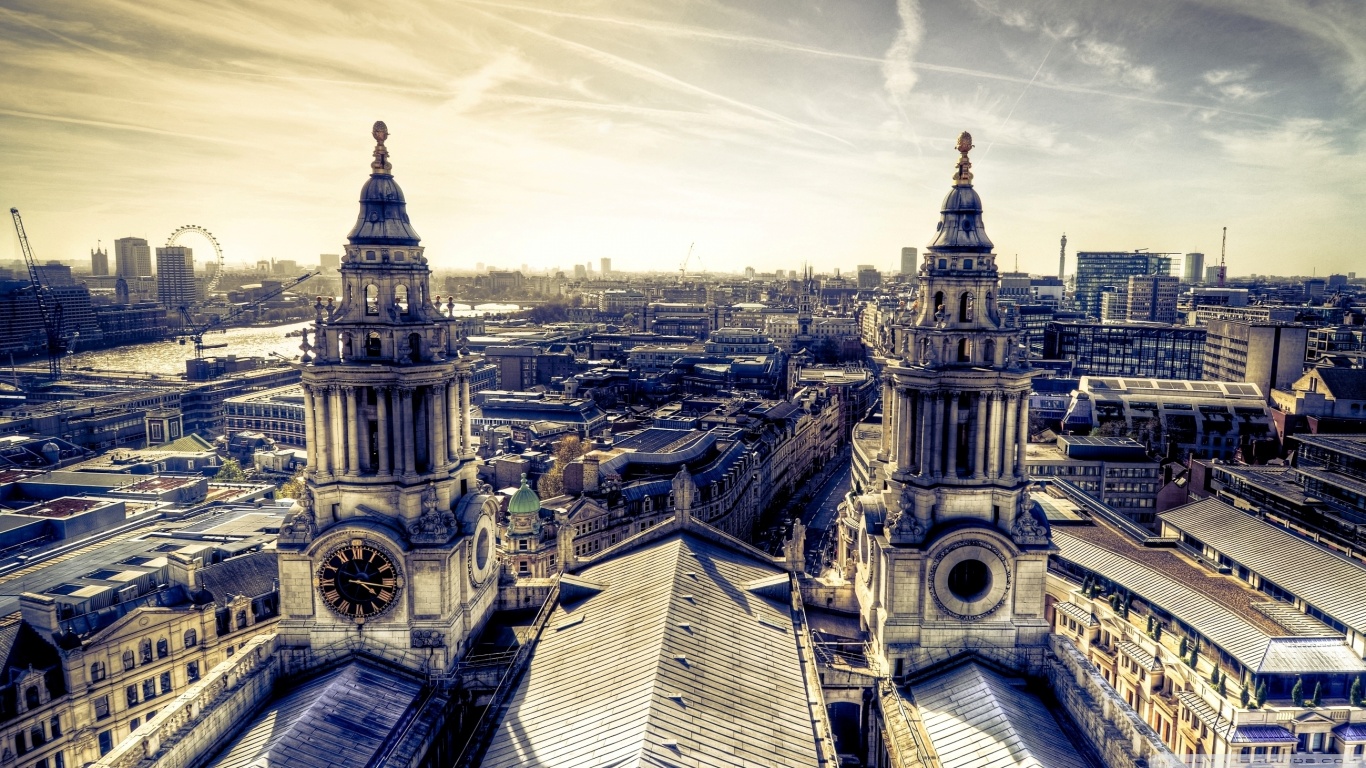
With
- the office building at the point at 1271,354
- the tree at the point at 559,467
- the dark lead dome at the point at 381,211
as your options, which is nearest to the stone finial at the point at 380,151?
the dark lead dome at the point at 381,211

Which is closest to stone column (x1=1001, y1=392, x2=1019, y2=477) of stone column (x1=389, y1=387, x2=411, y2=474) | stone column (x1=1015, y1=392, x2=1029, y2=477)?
stone column (x1=1015, y1=392, x2=1029, y2=477)

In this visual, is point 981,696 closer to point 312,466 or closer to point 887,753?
point 887,753

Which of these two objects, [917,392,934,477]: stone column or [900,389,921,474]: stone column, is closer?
[917,392,934,477]: stone column

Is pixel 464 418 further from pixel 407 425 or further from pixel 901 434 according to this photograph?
pixel 901 434

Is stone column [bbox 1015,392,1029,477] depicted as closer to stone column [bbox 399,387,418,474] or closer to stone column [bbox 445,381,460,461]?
stone column [bbox 445,381,460,461]

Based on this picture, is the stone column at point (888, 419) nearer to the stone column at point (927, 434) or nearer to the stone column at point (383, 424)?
the stone column at point (927, 434)

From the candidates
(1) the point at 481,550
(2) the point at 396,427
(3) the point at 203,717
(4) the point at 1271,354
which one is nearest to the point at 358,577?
(1) the point at 481,550
